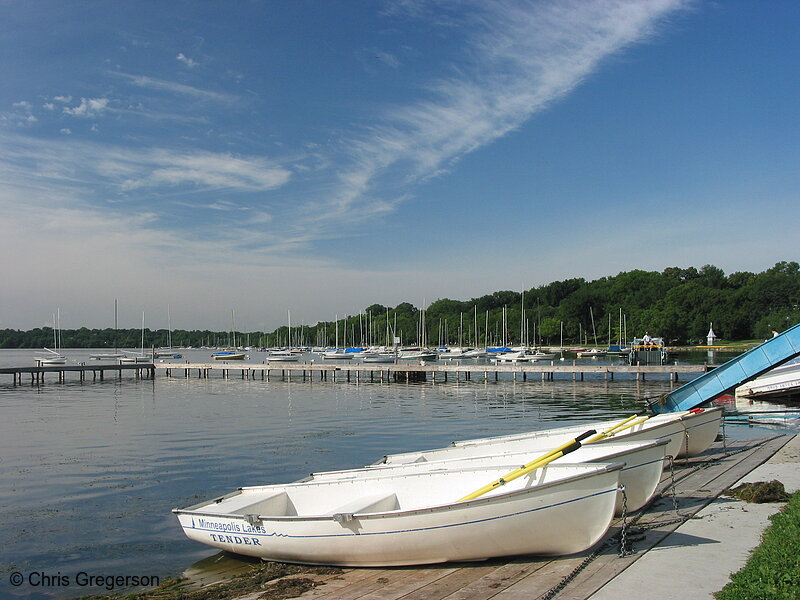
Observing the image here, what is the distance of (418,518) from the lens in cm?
945

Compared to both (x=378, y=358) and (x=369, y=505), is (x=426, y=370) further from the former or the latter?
(x=369, y=505)

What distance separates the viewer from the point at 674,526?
1034 centimetres

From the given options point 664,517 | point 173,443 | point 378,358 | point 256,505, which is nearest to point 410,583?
point 256,505

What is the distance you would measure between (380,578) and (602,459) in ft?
12.8

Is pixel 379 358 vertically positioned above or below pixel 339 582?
below

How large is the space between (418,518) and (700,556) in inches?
155

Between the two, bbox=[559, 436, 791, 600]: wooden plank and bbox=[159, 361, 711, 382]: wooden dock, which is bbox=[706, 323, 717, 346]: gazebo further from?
bbox=[559, 436, 791, 600]: wooden plank

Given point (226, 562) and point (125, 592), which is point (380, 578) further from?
point (125, 592)

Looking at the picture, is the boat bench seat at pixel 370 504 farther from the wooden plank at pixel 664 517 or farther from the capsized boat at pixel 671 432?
the capsized boat at pixel 671 432

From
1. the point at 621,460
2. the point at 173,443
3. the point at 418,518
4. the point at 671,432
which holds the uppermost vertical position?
the point at 621,460

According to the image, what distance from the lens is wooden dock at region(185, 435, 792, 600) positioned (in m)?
8.12

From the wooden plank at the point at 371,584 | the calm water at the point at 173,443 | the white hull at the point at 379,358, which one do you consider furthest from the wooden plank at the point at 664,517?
the white hull at the point at 379,358

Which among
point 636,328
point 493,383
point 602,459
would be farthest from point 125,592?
point 636,328

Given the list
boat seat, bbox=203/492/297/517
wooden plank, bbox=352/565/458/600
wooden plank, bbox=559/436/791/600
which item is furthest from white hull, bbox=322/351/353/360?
wooden plank, bbox=352/565/458/600
